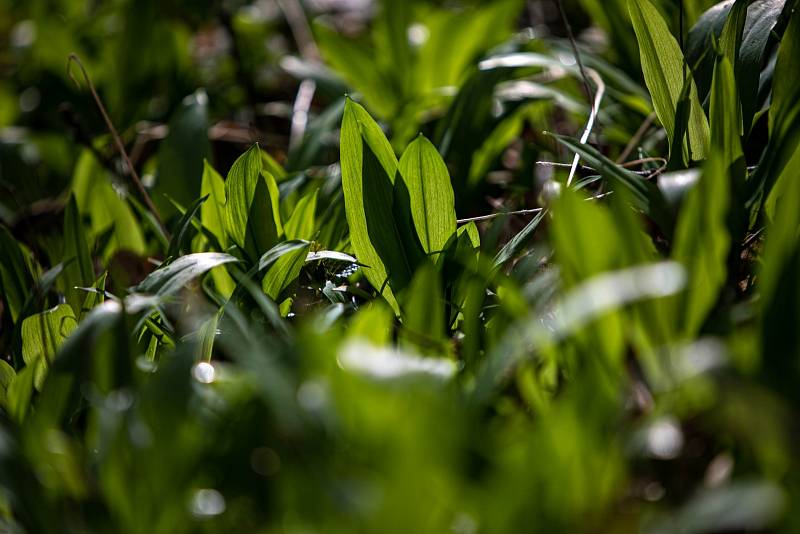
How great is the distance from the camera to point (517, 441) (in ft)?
2.15

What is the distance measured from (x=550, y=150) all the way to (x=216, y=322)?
33.5 inches

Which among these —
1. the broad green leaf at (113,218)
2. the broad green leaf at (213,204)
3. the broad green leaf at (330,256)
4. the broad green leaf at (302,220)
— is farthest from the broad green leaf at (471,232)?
the broad green leaf at (113,218)

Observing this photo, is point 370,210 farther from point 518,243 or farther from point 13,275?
point 13,275

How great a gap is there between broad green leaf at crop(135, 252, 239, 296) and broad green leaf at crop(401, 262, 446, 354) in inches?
9.4

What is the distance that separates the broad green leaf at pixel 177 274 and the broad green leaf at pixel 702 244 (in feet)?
1.61

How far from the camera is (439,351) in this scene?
792mm

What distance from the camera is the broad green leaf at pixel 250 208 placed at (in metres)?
1.08

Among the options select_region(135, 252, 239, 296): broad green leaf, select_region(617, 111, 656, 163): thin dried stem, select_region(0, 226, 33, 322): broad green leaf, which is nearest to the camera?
select_region(135, 252, 239, 296): broad green leaf

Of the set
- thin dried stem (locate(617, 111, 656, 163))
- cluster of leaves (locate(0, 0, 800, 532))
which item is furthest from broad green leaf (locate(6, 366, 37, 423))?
thin dried stem (locate(617, 111, 656, 163))

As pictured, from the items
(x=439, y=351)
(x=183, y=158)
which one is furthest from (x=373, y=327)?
(x=183, y=158)

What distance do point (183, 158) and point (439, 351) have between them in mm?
928

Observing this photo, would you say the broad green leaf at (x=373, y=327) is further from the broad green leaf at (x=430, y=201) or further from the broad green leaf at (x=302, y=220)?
the broad green leaf at (x=302, y=220)

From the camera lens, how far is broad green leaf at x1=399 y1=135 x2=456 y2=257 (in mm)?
1018

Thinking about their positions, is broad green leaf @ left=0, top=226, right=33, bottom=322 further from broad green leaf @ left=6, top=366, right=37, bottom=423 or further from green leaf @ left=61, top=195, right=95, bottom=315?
broad green leaf @ left=6, top=366, right=37, bottom=423
